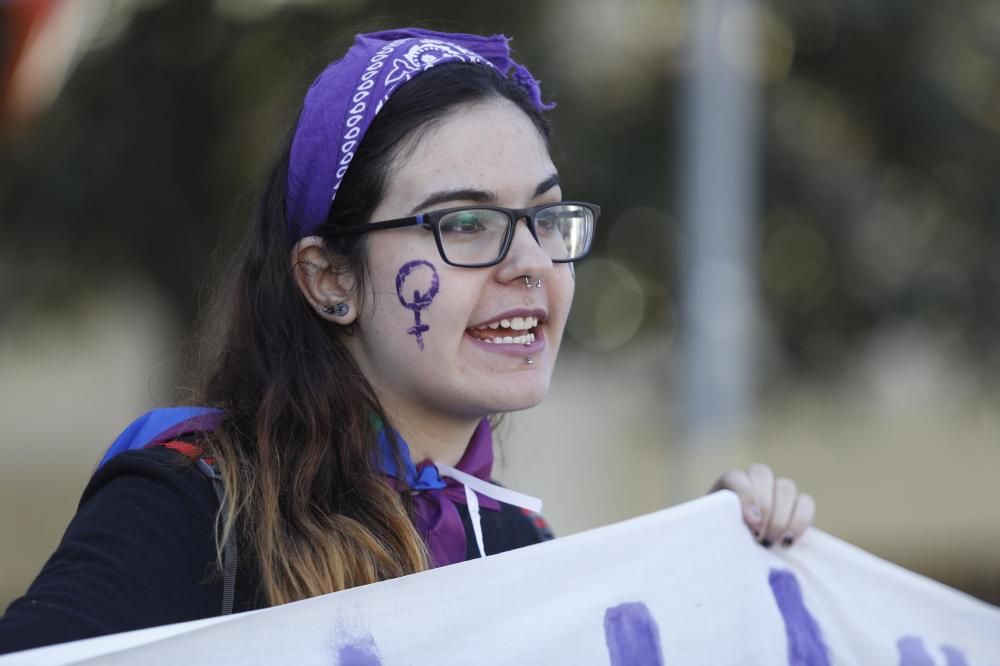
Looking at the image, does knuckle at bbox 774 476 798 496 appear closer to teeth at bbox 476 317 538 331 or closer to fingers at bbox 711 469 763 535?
fingers at bbox 711 469 763 535

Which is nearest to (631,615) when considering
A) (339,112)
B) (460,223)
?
(460,223)

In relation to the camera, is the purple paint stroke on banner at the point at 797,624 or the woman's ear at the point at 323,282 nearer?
the woman's ear at the point at 323,282

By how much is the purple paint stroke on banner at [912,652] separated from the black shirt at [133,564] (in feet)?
4.61

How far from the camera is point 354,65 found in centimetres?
235

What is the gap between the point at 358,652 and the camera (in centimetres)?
193

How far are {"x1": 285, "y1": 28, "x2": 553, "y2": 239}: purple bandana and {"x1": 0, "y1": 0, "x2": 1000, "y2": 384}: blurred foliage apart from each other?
11.5ft

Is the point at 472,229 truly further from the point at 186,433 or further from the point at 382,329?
the point at 186,433

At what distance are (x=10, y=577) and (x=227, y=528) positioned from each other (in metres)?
10.1

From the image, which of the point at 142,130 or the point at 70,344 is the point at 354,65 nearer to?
the point at 142,130

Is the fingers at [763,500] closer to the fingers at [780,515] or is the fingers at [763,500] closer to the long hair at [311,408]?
the fingers at [780,515]

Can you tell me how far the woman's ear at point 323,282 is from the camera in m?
2.34

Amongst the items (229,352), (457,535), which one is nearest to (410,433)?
(457,535)

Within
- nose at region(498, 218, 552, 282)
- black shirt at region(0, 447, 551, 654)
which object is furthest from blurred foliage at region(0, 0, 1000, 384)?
black shirt at region(0, 447, 551, 654)

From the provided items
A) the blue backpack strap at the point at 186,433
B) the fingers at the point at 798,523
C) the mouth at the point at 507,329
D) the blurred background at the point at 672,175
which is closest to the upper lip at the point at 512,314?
the mouth at the point at 507,329
